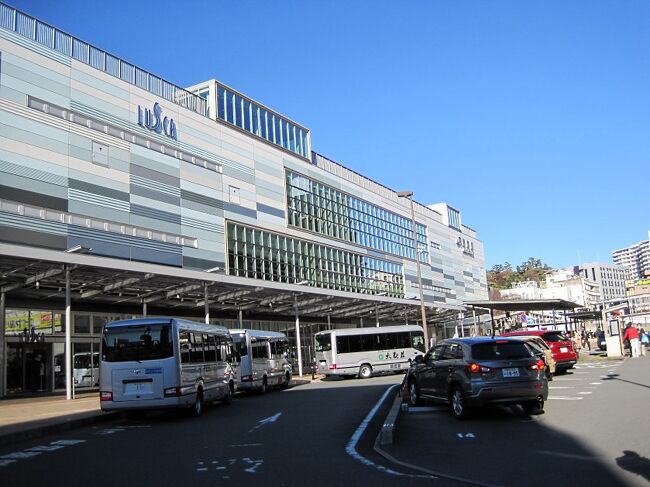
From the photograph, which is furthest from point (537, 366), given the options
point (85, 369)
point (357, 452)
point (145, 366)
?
point (85, 369)

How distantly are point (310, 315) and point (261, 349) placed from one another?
26002 mm

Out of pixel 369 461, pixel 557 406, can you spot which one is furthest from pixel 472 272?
pixel 369 461

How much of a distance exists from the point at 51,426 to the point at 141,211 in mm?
23851

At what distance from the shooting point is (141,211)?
3641 centimetres

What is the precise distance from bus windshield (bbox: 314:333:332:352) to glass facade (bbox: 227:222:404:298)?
34.7ft

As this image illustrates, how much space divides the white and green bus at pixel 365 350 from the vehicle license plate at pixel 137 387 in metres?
20.1

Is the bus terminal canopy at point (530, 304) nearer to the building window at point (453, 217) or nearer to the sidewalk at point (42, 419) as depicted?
the sidewalk at point (42, 419)

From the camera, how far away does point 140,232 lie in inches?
1421

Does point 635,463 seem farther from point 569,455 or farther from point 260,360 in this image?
point 260,360

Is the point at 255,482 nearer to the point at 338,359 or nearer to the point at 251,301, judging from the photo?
the point at 338,359

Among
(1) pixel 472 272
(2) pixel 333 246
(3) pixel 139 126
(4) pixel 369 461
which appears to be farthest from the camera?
(1) pixel 472 272

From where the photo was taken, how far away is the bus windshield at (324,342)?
35250 millimetres

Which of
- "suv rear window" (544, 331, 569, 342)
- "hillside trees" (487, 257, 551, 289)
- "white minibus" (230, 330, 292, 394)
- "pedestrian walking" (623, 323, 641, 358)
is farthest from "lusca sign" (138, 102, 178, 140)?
"hillside trees" (487, 257, 551, 289)

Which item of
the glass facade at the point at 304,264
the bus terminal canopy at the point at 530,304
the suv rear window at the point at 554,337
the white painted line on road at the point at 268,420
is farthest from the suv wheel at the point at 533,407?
the glass facade at the point at 304,264
